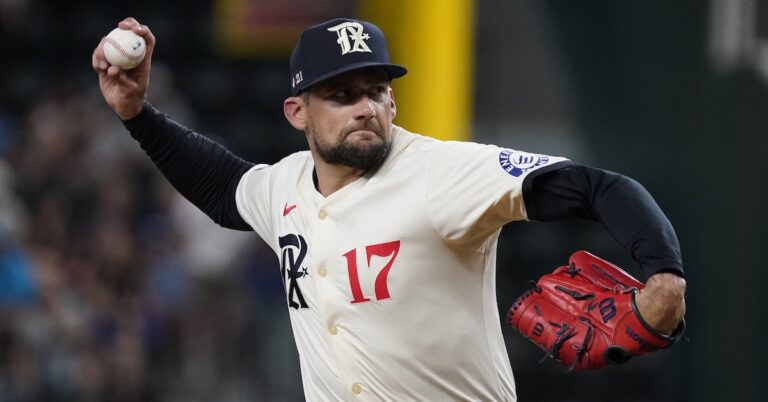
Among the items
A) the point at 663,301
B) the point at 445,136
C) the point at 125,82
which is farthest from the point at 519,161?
the point at 445,136

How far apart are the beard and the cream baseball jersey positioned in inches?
1.2

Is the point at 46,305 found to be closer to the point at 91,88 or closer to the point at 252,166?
the point at 91,88

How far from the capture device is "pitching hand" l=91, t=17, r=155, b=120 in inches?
152

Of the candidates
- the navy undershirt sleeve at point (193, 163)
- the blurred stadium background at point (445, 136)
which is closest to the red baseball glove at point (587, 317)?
the navy undershirt sleeve at point (193, 163)

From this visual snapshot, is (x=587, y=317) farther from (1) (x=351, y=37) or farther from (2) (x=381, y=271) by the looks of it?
(1) (x=351, y=37)

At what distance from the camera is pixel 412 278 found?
10.7ft

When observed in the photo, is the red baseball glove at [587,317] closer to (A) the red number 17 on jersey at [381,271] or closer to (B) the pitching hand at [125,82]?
(A) the red number 17 on jersey at [381,271]

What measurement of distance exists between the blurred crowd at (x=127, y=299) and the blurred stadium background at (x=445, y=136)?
0.01m

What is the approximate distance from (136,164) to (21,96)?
62.3 inches

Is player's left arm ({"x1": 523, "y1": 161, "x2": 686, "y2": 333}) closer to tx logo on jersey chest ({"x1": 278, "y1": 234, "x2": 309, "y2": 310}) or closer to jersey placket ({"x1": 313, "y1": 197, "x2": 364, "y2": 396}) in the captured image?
jersey placket ({"x1": 313, "y1": 197, "x2": 364, "y2": 396})

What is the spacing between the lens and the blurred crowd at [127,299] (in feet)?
25.4

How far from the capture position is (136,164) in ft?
27.9

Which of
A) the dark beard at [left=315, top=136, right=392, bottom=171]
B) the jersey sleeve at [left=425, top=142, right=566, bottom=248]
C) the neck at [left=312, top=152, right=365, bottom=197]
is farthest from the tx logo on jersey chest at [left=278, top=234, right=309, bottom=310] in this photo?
the jersey sleeve at [left=425, top=142, right=566, bottom=248]

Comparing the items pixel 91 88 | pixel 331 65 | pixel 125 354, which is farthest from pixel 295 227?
pixel 91 88
